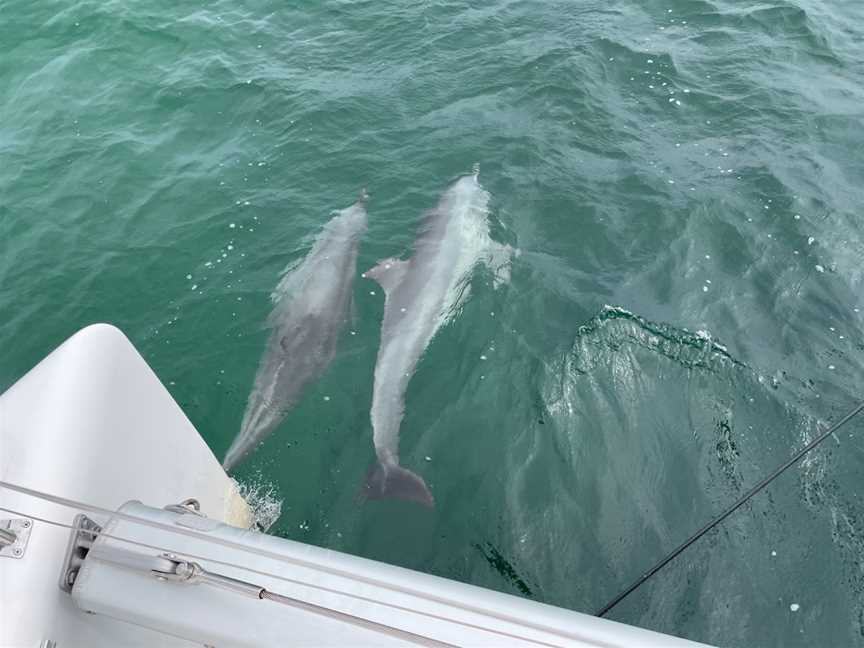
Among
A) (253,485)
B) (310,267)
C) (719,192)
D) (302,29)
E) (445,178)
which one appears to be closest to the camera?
(253,485)

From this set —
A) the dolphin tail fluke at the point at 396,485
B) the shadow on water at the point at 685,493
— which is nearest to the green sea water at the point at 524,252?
the shadow on water at the point at 685,493

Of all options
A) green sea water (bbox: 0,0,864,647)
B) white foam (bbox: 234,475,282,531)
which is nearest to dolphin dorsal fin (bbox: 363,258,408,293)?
green sea water (bbox: 0,0,864,647)

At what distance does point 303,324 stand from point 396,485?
8.43 feet

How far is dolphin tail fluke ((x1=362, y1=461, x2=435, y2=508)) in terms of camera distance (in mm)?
6648

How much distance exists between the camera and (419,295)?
865 centimetres

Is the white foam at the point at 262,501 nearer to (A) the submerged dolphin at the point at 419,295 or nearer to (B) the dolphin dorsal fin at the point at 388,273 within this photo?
(A) the submerged dolphin at the point at 419,295

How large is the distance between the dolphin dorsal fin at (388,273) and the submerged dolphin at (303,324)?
31 cm

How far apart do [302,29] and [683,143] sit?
8.23 metres

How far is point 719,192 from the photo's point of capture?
9812mm

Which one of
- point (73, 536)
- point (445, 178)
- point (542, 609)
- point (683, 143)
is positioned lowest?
point (445, 178)

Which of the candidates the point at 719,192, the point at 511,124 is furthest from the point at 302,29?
the point at 719,192

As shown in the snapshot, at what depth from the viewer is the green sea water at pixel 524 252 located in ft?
20.8

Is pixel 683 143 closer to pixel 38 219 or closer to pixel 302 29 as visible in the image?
pixel 302 29

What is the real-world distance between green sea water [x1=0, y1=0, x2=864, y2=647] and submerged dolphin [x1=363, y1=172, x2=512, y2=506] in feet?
0.59
